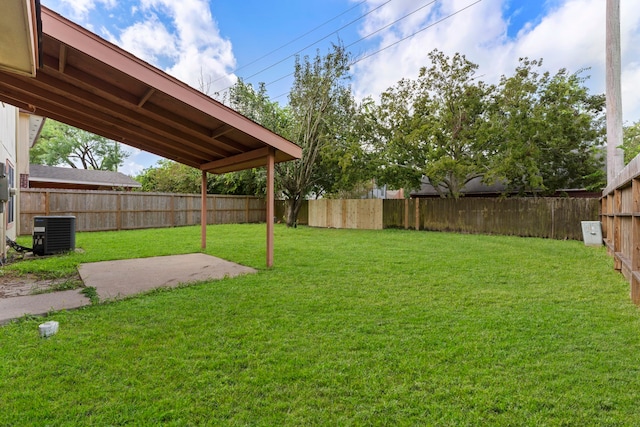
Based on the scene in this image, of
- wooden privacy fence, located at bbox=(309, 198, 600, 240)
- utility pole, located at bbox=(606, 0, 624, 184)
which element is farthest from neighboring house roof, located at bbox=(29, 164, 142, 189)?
utility pole, located at bbox=(606, 0, 624, 184)

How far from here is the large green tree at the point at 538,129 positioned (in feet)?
35.0

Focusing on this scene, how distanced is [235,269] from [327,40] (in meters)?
11.2

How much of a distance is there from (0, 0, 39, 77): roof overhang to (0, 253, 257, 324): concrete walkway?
90.7 inches

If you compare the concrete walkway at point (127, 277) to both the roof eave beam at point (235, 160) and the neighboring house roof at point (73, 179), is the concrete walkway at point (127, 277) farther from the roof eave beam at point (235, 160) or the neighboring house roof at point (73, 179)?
the neighboring house roof at point (73, 179)

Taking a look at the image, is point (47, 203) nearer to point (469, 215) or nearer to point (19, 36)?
point (19, 36)

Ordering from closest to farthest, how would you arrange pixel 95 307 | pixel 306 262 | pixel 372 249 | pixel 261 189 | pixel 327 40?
pixel 95 307, pixel 306 262, pixel 372 249, pixel 327 40, pixel 261 189

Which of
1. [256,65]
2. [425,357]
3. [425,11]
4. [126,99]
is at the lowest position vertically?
[425,357]

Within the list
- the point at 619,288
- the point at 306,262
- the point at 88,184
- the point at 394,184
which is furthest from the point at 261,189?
the point at 619,288

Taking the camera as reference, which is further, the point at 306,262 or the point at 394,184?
the point at 394,184

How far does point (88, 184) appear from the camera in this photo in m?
19.1

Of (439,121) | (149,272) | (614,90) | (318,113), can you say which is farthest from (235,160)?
(614,90)

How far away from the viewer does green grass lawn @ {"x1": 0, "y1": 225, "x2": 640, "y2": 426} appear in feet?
5.65

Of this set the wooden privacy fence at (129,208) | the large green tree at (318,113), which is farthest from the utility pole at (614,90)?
the wooden privacy fence at (129,208)

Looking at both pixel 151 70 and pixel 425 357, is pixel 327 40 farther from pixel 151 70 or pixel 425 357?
pixel 425 357
